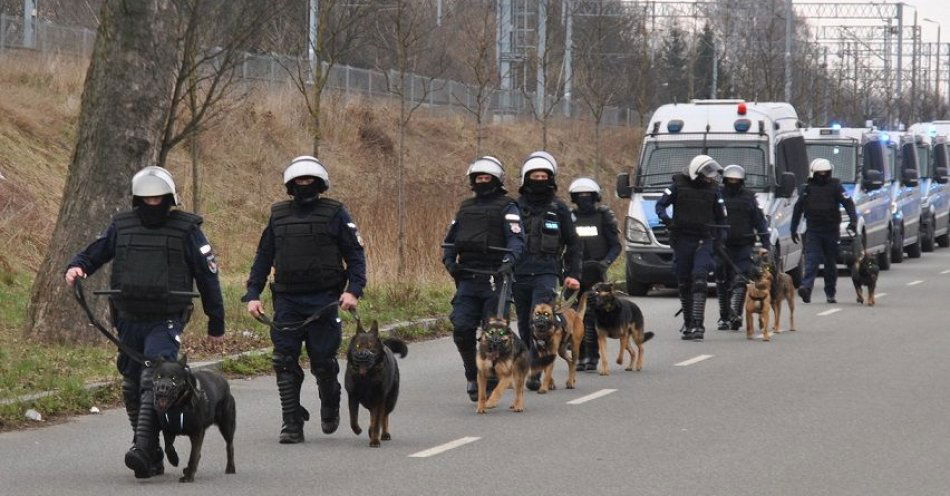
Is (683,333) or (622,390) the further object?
(683,333)

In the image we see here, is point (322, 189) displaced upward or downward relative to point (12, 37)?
downward

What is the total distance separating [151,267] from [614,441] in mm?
3195

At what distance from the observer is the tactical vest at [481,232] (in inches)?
471

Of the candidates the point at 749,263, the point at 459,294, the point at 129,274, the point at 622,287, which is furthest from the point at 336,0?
the point at 129,274

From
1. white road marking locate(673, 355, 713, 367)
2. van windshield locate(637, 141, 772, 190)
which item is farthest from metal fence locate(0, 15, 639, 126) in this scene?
white road marking locate(673, 355, 713, 367)

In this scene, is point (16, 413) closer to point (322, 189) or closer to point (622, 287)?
point (322, 189)

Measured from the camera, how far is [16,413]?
11.4 m

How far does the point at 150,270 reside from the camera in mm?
9086

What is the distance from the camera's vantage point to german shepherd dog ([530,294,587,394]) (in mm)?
12290

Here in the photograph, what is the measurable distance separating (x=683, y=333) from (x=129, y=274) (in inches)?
379

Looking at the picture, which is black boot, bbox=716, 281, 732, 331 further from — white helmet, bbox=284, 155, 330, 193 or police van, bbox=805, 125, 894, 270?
police van, bbox=805, 125, 894, 270

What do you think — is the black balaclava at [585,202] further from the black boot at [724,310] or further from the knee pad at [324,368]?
the black boot at [724,310]

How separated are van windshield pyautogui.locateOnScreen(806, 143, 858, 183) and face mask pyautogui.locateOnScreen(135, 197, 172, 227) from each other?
21.4 meters

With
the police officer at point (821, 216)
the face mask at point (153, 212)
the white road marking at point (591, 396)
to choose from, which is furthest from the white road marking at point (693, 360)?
the face mask at point (153, 212)
